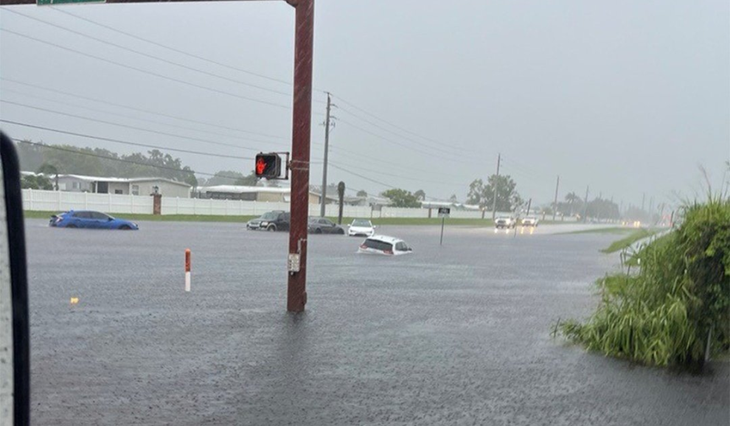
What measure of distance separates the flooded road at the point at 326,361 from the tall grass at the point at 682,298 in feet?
1.34

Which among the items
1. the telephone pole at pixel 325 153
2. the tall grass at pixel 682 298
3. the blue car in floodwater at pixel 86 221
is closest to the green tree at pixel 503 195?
the telephone pole at pixel 325 153

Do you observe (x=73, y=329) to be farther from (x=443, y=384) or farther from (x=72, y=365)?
(x=443, y=384)

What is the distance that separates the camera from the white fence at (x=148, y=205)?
47.5 meters

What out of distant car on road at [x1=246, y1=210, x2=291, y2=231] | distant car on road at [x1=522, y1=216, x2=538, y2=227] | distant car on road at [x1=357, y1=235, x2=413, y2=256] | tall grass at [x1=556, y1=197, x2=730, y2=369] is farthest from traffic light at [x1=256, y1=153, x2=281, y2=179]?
distant car on road at [x1=522, y1=216, x2=538, y2=227]

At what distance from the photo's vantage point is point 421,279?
799 inches

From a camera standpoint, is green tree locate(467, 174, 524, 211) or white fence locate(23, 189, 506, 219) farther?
green tree locate(467, 174, 524, 211)

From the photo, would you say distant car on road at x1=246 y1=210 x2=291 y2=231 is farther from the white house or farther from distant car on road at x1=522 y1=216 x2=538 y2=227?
distant car on road at x1=522 y1=216 x2=538 y2=227

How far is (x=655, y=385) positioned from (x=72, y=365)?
692 cm

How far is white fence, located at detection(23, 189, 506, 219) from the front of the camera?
47.5 metres

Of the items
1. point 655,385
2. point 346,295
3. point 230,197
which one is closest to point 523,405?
point 655,385

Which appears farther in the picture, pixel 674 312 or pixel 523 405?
pixel 674 312

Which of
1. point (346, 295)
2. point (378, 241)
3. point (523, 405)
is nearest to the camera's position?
point (523, 405)

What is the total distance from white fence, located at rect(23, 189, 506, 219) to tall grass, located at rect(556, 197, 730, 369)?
3857 cm

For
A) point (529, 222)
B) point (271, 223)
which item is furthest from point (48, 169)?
point (529, 222)
